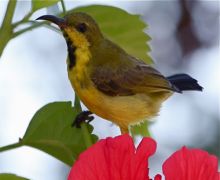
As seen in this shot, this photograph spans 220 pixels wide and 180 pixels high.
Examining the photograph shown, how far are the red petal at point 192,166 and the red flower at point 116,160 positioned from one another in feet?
0.09

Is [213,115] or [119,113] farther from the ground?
[119,113]

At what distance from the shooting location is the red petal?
32.4 inches

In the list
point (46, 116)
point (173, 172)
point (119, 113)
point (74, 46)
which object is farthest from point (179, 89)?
point (173, 172)

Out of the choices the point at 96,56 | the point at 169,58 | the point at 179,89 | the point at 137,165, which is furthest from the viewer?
the point at 169,58

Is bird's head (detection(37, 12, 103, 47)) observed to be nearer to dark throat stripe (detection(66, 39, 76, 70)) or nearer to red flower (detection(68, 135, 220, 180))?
dark throat stripe (detection(66, 39, 76, 70))

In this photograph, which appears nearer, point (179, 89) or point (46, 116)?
point (46, 116)

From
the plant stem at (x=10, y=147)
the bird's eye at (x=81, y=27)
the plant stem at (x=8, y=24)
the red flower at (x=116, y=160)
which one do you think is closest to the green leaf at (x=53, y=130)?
the plant stem at (x=10, y=147)

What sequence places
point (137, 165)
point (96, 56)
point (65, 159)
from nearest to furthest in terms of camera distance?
1. point (137, 165)
2. point (65, 159)
3. point (96, 56)

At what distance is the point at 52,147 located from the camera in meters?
1.13

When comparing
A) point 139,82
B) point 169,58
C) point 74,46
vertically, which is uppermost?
point 74,46

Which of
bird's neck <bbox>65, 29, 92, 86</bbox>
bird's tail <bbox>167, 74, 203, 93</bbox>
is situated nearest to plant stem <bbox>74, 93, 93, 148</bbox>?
bird's tail <bbox>167, 74, 203, 93</bbox>

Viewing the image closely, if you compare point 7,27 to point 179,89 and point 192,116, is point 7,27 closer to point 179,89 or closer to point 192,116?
point 179,89

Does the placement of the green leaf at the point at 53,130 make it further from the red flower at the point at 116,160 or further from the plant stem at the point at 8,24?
the red flower at the point at 116,160

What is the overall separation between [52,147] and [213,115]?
264cm
